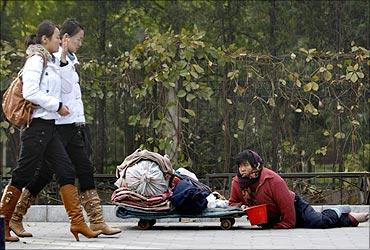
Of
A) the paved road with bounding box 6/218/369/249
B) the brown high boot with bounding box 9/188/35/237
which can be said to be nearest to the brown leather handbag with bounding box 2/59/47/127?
the brown high boot with bounding box 9/188/35/237

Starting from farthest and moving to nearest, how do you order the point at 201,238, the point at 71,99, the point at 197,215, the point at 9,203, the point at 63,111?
the point at 197,215, the point at 201,238, the point at 71,99, the point at 9,203, the point at 63,111

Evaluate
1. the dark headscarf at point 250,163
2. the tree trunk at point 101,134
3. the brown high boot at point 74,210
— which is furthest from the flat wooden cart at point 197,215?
the tree trunk at point 101,134

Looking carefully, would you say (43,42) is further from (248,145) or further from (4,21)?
(4,21)

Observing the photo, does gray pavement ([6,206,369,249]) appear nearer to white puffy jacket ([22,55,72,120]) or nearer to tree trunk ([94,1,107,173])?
white puffy jacket ([22,55,72,120])

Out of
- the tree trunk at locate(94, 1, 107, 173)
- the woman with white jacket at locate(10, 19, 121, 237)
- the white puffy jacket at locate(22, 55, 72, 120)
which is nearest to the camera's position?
the white puffy jacket at locate(22, 55, 72, 120)

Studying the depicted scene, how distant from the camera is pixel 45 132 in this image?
9.46m

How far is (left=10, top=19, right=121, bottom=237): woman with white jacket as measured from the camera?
977 centimetres

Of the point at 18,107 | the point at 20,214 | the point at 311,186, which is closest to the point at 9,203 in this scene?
the point at 20,214

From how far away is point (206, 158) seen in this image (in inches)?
547

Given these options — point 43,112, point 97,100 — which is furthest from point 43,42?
point 97,100

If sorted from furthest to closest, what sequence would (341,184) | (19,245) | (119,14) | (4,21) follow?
(4,21) → (119,14) → (341,184) → (19,245)

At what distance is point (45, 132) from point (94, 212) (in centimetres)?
97

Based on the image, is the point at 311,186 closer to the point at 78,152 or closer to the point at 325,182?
the point at 325,182

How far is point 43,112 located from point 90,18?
40.5ft
